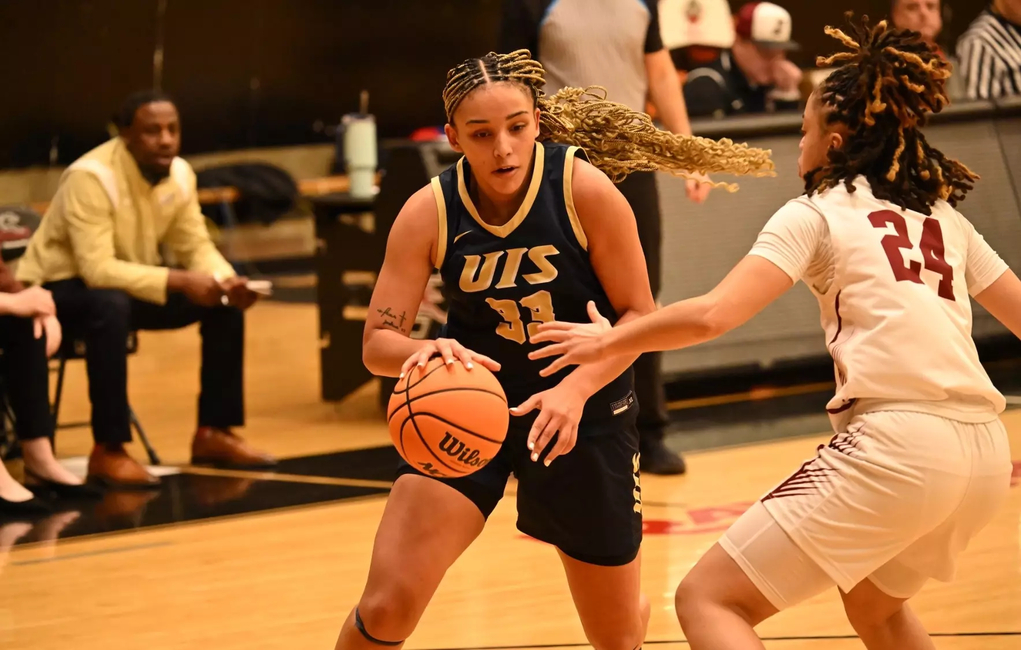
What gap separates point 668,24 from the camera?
29.5 feet

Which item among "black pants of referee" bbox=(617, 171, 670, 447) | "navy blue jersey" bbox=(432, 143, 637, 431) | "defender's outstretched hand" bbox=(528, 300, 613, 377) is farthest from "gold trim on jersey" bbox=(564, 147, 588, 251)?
"black pants of referee" bbox=(617, 171, 670, 447)

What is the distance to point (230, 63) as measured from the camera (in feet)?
38.7

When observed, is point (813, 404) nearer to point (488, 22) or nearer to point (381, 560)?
point (381, 560)

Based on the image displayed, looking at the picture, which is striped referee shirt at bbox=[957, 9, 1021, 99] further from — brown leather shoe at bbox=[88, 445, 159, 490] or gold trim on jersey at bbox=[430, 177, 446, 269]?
gold trim on jersey at bbox=[430, 177, 446, 269]

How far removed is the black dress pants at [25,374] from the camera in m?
5.81

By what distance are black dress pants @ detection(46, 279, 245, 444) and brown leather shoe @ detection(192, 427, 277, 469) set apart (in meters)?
0.06

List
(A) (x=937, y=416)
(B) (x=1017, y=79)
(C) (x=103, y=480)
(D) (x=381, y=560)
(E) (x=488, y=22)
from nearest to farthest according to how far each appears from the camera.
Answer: (A) (x=937, y=416) → (D) (x=381, y=560) → (C) (x=103, y=480) → (B) (x=1017, y=79) → (E) (x=488, y=22)

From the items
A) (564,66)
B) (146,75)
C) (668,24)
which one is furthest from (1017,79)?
(146,75)

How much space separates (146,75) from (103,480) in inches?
238

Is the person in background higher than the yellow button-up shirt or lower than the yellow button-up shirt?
higher

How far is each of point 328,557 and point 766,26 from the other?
4.98m

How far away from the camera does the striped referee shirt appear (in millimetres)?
7773

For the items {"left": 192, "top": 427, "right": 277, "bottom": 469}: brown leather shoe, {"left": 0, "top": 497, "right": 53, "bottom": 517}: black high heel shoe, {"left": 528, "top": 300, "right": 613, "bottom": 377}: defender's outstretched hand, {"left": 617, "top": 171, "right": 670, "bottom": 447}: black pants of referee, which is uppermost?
{"left": 528, "top": 300, "right": 613, "bottom": 377}: defender's outstretched hand

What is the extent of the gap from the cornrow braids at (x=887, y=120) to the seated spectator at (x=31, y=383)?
3.89 metres
